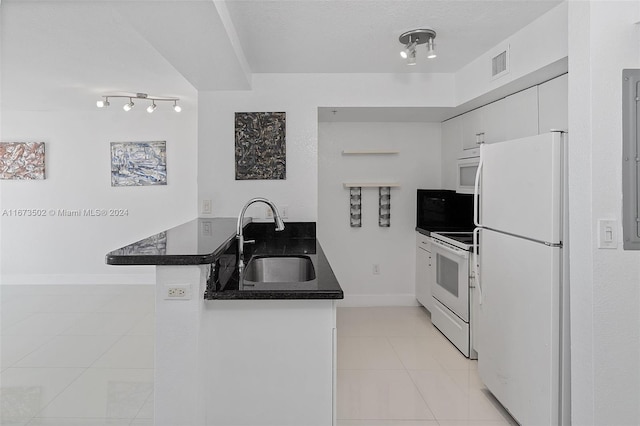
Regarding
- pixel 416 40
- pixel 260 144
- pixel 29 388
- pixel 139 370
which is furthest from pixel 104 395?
A: pixel 416 40

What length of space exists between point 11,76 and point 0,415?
9.90 ft

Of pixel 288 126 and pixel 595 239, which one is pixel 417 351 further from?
pixel 288 126

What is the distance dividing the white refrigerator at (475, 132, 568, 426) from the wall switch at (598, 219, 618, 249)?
0.19 m

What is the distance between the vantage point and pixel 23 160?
524 cm

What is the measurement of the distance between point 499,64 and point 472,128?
2.70 feet

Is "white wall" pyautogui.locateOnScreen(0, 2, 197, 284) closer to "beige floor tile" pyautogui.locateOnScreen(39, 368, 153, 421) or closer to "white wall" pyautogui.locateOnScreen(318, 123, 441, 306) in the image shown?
"white wall" pyautogui.locateOnScreen(318, 123, 441, 306)

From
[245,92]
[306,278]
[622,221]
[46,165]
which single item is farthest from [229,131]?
[46,165]

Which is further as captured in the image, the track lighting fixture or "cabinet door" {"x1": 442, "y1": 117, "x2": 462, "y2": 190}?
the track lighting fixture

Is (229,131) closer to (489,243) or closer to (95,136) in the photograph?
(489,243)

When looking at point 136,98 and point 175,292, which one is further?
point 136,98

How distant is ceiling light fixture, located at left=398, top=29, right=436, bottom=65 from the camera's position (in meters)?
2.49

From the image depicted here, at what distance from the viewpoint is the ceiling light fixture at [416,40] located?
2.49m

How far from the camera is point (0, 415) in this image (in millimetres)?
2262

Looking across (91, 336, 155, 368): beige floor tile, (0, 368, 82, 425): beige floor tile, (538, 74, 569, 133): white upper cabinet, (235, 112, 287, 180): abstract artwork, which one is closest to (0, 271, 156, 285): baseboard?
(91, 336, 155, 368): beige floor tile
